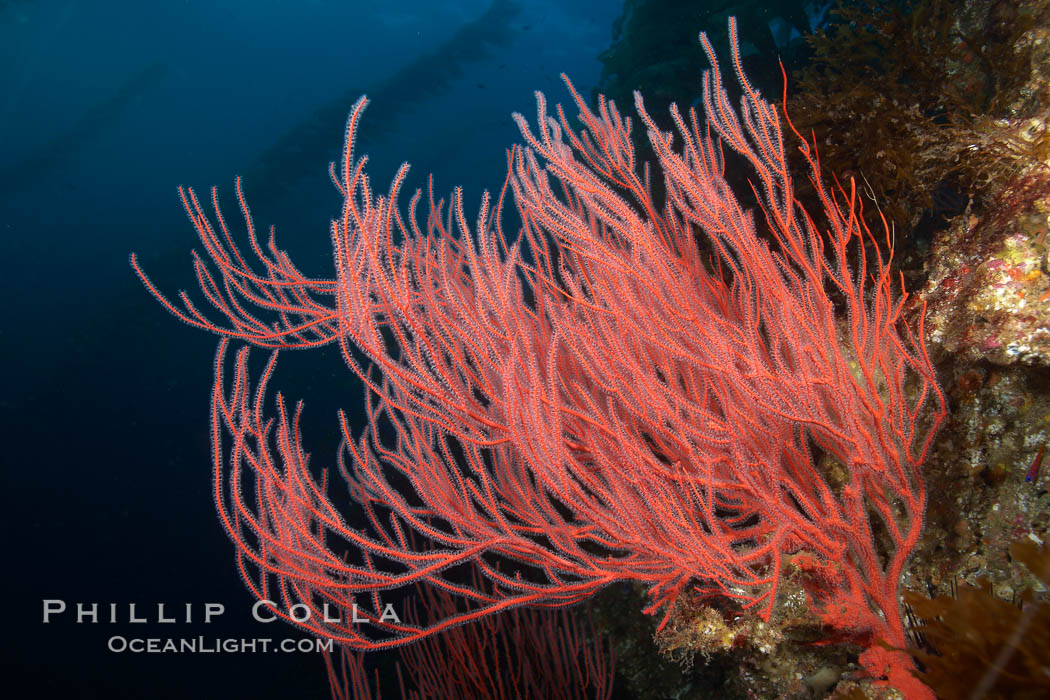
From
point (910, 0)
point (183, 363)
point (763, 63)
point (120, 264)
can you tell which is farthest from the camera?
point (120, 264)

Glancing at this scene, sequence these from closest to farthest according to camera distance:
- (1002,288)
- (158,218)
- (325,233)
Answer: (1002,288)
(158,218)
(325,233)

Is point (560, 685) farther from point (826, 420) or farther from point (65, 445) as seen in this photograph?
point (65, 445)

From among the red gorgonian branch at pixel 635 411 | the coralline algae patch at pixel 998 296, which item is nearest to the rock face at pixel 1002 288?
the coralline algae patch at pixel 998 296

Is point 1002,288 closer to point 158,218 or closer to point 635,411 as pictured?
point 635,411

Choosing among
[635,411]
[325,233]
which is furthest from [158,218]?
[635,411]

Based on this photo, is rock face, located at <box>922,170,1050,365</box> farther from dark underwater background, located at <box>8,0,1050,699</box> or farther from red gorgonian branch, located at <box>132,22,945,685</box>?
red gorgonian branch, located at <box>132,22,945,685</box>

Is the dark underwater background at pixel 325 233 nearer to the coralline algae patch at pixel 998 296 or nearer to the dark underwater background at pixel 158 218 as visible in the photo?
the coralline algae patch at pixel 998 296

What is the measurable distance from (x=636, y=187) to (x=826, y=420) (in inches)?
46.5

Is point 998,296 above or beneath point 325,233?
beneath

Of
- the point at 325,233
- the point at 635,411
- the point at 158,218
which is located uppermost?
the point at 325,233

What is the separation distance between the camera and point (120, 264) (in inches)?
1677

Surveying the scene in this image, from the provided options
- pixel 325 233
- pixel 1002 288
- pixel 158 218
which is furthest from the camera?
pixel 325 233

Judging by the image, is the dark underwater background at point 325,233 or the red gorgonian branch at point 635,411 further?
the dark underwater background at point 325,233

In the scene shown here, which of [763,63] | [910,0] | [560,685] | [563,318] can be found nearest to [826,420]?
[563,318]
